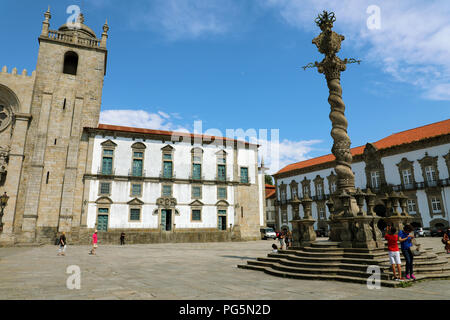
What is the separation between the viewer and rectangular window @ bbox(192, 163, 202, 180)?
31.3 meters

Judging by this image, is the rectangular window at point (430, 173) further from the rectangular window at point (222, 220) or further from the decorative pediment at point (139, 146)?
the decorative pediment at point (139, 146)

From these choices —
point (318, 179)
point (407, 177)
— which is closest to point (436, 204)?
point (407, 177)

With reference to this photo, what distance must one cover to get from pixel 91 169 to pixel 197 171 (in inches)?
417

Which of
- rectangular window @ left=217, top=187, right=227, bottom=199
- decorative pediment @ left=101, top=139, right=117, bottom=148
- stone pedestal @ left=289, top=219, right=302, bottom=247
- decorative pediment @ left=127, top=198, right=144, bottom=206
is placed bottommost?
stone pedestal @ left=289, top=219, right=302, bottom=247

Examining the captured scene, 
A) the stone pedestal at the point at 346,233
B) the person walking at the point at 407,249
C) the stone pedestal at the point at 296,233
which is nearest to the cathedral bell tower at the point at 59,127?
the stone pedestal at the point at 296,233

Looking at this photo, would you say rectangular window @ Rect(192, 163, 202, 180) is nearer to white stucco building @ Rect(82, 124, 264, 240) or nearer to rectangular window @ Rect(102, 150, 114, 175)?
white stucco building @ Rect(82, 124, 264, 240)

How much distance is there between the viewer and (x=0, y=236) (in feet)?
75.6

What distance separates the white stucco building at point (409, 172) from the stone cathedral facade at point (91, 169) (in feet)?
47.1

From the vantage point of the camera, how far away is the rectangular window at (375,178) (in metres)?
35.4

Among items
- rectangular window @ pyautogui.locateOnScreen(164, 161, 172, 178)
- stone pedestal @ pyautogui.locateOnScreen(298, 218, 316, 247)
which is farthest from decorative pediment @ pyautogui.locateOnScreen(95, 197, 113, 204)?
stone pedestal @ pyautogui.locateOnScreen(298, 218, 316, 247)

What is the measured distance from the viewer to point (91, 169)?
89.8ft
